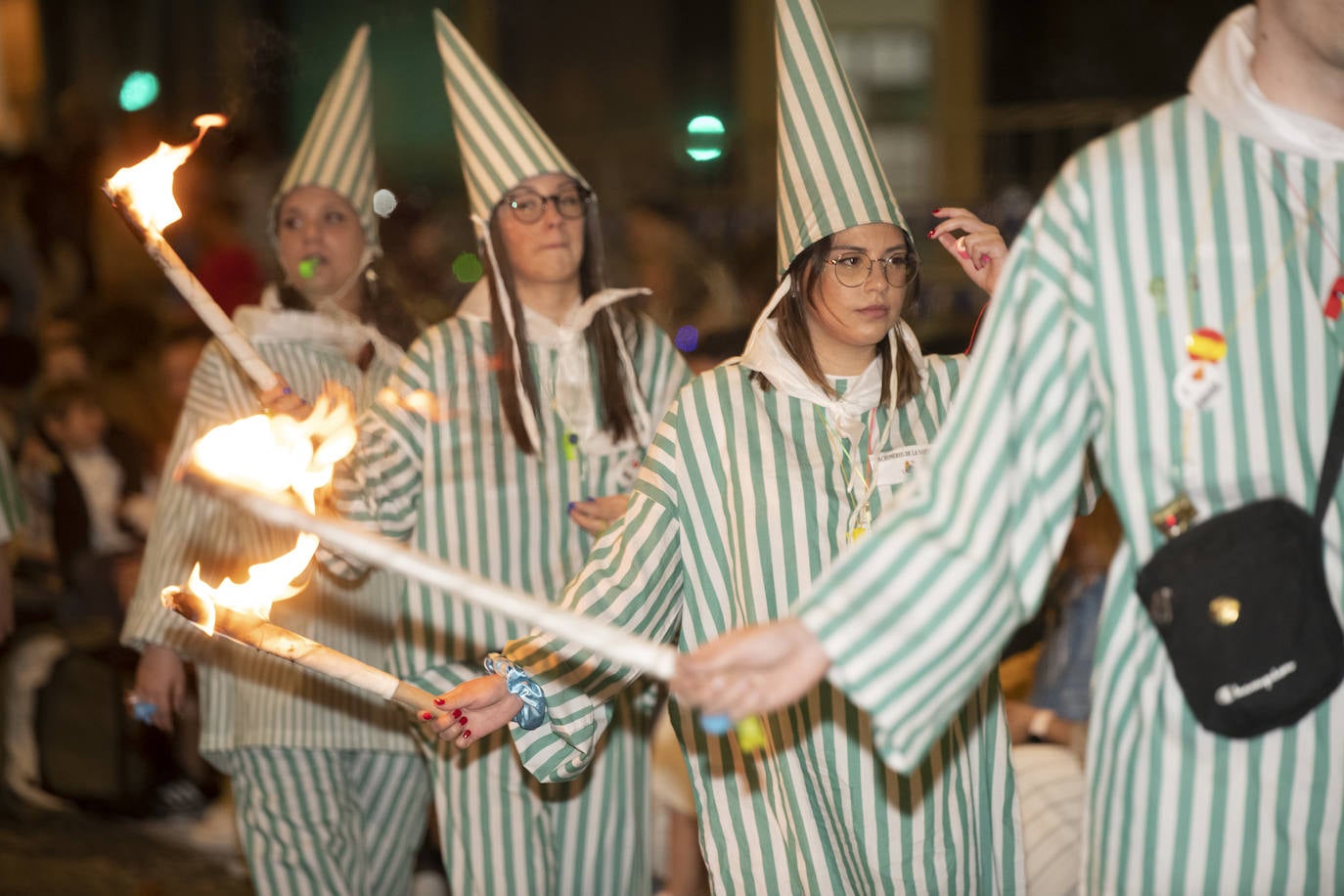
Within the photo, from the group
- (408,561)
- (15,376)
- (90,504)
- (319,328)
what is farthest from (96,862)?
(408,561)

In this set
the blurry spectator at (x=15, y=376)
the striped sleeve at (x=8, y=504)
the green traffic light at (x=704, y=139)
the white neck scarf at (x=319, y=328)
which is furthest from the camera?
the blurry spectator at (x=15, y=376)

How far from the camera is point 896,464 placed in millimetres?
2699

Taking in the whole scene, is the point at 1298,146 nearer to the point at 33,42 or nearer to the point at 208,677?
the point at 208,677

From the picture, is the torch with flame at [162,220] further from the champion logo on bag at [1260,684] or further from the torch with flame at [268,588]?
the champion logo on bag at [1260,684]

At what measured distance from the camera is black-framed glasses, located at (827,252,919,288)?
9.15 feet

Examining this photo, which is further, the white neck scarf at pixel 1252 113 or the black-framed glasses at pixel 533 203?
the black-framed glasses at pixel 533 203

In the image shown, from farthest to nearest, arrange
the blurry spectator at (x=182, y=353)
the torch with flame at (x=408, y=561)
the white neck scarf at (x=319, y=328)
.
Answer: the blurry spectator at (x=182, y=353) → the white neck scarf at (x=319, y=328) → the torch with flame at (x=408, y=561)

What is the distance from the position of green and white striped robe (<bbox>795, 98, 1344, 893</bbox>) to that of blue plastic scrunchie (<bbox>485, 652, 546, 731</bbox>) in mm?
979

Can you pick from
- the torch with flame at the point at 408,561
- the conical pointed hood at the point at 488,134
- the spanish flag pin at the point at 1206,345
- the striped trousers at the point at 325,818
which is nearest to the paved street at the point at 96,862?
the striped trousers at the point at 325,818

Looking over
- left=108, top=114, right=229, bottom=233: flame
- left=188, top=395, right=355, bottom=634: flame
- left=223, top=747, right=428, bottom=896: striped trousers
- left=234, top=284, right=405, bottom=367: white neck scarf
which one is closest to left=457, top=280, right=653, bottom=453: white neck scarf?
left=188, top=395, right=355, bottom=634: flame

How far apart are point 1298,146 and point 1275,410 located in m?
0.33

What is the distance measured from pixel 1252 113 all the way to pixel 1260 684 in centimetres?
69

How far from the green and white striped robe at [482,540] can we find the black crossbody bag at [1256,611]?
178cm

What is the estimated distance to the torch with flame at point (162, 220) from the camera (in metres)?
2.80
